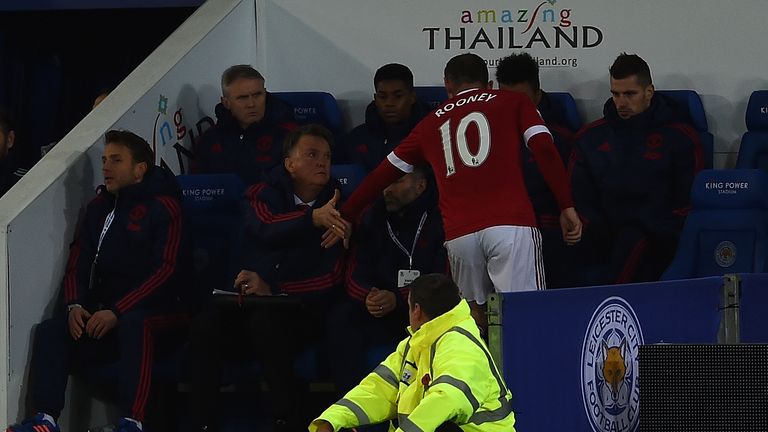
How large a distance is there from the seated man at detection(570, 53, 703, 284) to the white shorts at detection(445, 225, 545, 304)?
93 centimetres

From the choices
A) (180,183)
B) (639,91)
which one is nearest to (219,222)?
(180,183)

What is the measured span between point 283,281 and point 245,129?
1.53 m

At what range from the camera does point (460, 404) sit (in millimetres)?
5184

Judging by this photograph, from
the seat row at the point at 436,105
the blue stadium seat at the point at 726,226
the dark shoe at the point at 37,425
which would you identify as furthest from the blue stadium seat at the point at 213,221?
the blue stadium seat at the point at 726,226

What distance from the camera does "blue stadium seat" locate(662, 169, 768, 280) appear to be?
7688 millimetres

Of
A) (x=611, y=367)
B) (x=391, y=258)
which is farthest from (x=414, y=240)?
(x=611, y=367)

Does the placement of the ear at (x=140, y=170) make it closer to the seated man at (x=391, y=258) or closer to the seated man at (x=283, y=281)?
the seated man at (x=283, y=281)

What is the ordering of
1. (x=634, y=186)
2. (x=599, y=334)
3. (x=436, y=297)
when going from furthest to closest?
(x=634, y=186) < (x=599, y=334) < (x=436, y=297)

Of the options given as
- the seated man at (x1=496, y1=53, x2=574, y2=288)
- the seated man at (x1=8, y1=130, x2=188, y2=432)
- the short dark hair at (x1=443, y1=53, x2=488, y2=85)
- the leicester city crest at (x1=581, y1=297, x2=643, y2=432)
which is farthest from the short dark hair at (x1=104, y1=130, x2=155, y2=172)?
the leicester city crest at (x1=581, y1=297, x2=643, y2=432)

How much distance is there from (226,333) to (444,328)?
76.5 inches

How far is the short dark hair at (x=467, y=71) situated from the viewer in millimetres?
7188

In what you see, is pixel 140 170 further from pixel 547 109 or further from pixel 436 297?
pixel 436 297

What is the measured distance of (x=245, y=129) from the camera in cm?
864

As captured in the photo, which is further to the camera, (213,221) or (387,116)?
(387,116)
